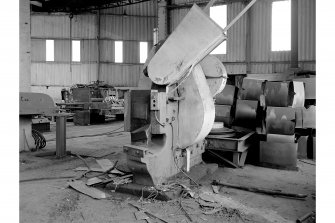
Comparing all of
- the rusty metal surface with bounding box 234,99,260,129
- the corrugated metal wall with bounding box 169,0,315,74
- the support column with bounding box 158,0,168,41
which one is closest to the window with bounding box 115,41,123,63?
the support column with bounding box 158,0,168,41

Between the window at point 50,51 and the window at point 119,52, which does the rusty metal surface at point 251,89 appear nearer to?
the window at point 119,52

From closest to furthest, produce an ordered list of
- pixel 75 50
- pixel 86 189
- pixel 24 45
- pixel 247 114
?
pixel 86 189 < pixel 247 114 < pixel 24 45 < pixel 75 50

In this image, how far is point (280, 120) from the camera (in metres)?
4.95

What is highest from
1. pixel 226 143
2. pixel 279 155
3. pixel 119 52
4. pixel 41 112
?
pixel 119 52

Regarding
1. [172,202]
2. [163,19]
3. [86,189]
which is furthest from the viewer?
[163,19]

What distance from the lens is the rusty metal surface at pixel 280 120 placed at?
4.89 m

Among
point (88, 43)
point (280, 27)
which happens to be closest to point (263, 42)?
point (280, 27)

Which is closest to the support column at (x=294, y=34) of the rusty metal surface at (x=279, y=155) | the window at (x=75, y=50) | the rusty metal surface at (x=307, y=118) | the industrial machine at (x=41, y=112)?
the rusty metal surface at (x=307, y=118)

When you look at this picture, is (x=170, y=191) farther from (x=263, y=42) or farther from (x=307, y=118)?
(x=263, y=42)

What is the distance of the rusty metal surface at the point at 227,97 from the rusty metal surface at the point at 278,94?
2.29 feet

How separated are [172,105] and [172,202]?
1166 mm

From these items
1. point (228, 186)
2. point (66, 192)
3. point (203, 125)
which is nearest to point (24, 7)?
point (66, 192)

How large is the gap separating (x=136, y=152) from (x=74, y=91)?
975 cm
